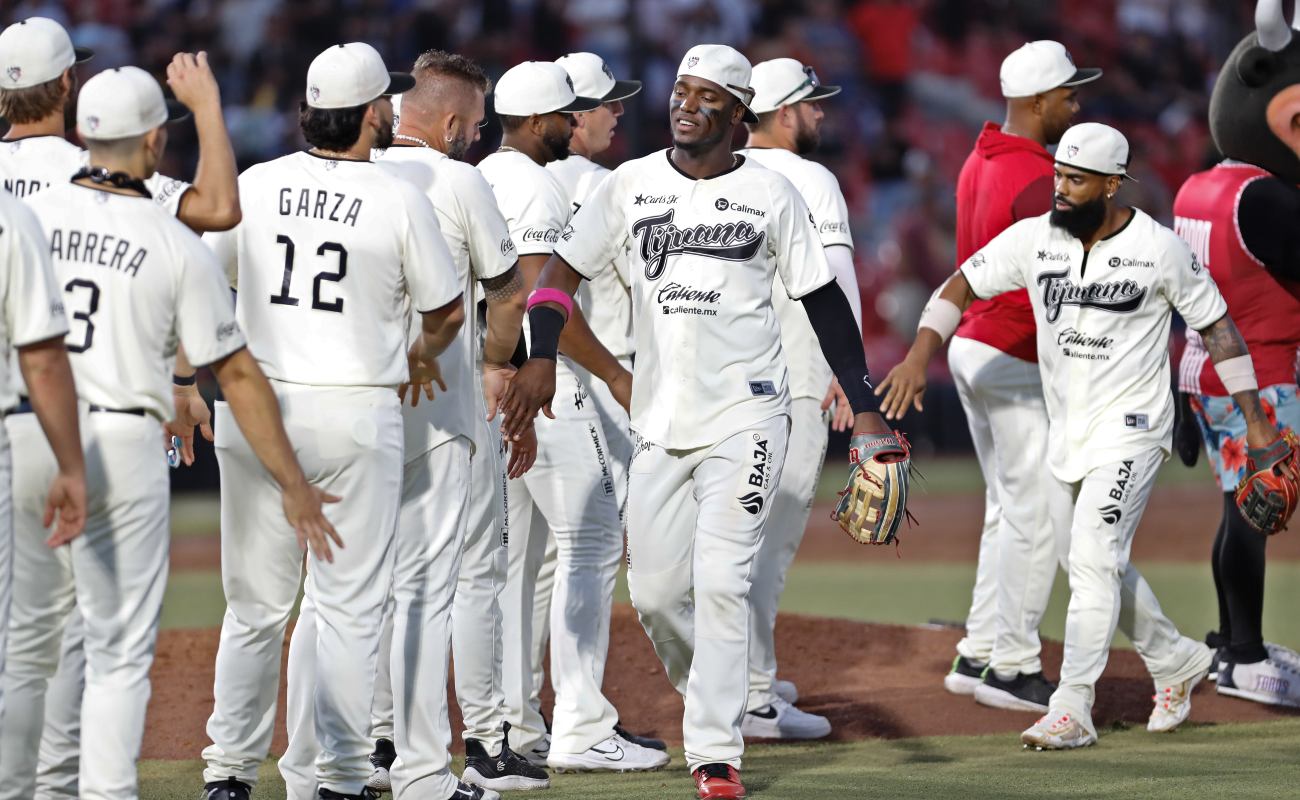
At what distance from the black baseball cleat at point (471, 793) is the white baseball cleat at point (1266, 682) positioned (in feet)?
11.8

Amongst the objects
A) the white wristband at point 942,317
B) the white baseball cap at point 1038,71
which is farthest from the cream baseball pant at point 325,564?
the white baseball cap at point 1038,71

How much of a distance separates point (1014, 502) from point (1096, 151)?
160 centimetres

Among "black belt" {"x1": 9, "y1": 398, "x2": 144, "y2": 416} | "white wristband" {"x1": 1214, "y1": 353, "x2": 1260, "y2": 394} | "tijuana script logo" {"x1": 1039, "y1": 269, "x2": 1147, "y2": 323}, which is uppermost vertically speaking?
"tijuana script logo" {"x1": 1039, "y1": 269, "x2": 1147, "y2": 323}

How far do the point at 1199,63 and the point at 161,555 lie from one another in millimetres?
21224

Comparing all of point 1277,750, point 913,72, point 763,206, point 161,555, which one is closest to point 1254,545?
point 1277,750

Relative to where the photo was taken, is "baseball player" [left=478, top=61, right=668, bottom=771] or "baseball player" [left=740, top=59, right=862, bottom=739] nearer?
"baseball player" [left=478, top=61, right=668, bottom=771]

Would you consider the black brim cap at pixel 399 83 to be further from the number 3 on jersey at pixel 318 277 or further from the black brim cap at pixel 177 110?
the black brim cap at pixel 177 110

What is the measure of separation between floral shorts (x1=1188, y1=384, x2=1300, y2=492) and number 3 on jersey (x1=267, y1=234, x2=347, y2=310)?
13.8 ft

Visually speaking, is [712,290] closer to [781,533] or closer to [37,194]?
[781,533]

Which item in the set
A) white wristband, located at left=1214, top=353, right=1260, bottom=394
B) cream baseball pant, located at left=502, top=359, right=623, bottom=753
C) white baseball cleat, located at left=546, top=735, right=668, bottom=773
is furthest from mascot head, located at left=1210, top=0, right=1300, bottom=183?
white baseball cleat, located at left=546, top=735, right=668, bottom=773

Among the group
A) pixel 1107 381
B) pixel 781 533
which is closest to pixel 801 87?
pixel 1107 381

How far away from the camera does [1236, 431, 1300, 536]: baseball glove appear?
5930 millimetres

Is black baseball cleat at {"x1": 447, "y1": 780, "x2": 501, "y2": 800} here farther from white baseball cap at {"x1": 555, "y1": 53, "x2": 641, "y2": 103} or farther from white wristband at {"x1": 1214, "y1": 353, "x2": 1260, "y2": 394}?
white wristband at {"x1": 1214, "y1": 353, "x2": 1260, "y2": 394}

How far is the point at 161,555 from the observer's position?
143 inches
